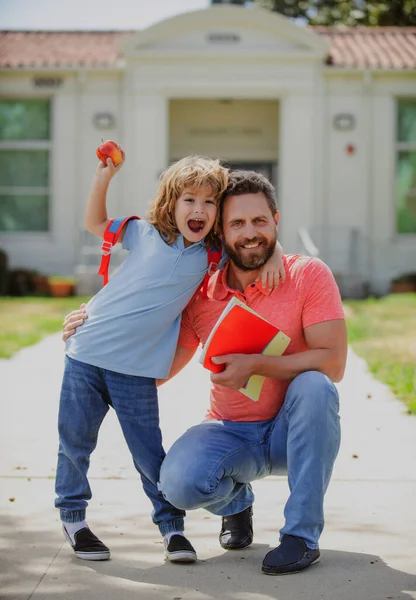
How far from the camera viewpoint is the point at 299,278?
12.4ft

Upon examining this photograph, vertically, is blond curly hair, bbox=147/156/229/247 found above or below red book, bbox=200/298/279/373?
above

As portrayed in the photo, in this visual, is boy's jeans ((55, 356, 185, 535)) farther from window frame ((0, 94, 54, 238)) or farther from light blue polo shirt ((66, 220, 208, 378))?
window frame ((0, 94, 54, 238))

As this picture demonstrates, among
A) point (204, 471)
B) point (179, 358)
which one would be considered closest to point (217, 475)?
point (204, 471)

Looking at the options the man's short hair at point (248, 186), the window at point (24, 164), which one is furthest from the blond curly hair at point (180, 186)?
the window at point (24, 164)

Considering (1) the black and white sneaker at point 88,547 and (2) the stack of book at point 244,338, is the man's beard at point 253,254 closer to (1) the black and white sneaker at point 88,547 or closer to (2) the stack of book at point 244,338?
(2) the stack of book at point 244,338

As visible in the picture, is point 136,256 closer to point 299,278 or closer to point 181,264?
point 181,264

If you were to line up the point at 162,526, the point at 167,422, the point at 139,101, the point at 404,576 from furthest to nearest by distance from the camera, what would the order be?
the point at 139,101 → the point at 167,422 → the point at 162,526 → the point at 404,576

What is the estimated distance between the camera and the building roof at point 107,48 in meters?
17.1

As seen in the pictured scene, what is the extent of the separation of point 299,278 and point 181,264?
0.48 metres

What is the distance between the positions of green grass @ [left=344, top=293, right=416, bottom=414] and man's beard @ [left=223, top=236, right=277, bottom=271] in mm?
3190

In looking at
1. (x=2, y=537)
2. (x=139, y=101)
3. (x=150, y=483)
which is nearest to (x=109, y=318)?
(x=150, y=483)

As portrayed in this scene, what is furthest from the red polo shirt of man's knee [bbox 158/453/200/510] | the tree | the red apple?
the tree

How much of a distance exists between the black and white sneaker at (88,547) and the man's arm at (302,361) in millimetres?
779

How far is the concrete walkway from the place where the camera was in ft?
10.8
